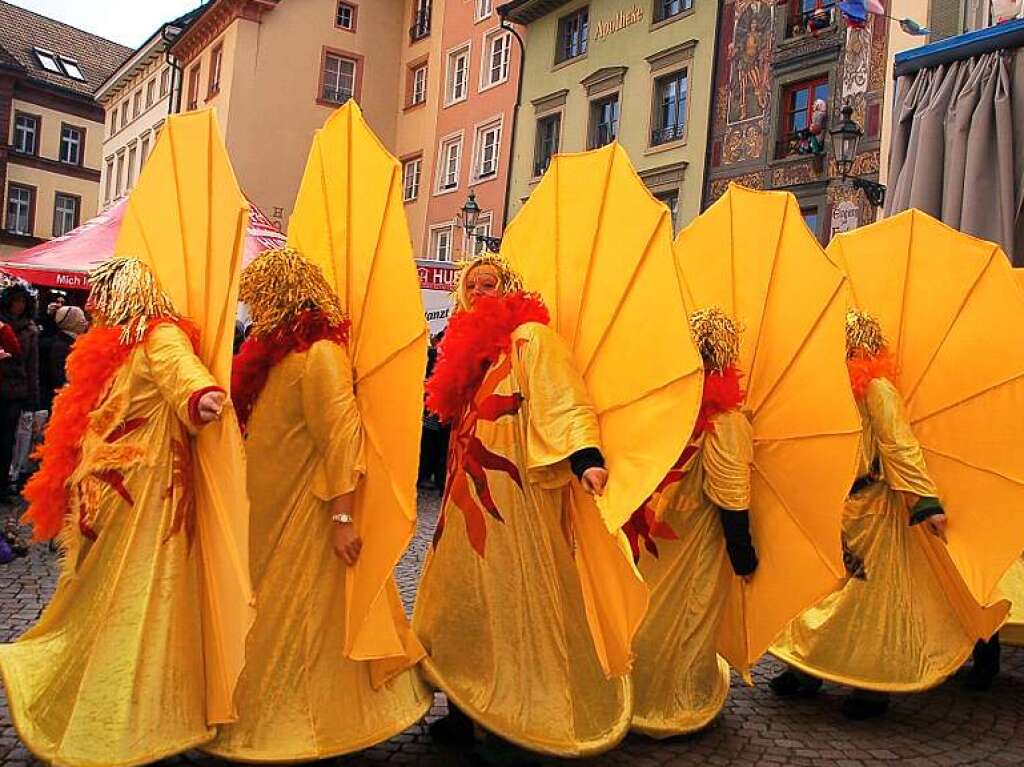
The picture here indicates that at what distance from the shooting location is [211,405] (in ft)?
9.75

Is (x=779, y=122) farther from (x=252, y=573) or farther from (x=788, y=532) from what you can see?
(x=252, y=573)

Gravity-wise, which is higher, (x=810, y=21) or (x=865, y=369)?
(x=810, y=21)

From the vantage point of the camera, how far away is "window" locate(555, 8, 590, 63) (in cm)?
2120

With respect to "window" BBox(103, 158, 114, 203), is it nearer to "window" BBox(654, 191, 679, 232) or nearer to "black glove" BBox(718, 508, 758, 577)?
"window" BBox(654, 191, 679, 232)

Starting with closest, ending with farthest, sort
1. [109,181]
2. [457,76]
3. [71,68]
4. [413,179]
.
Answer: [457,76] < [413,179] < [109,181] < [71,68]

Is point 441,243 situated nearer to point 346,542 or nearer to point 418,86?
point 418,86

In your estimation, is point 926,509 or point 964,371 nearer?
point 926,509

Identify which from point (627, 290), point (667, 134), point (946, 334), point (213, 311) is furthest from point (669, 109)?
point (213, 311)

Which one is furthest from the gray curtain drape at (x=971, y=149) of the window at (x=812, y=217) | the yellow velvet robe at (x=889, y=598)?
the window at (x=812, y=217)

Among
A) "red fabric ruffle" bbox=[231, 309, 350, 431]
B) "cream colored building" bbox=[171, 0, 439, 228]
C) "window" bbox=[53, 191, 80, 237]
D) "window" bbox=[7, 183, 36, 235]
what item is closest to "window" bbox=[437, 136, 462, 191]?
"cream colored building" bbox=[171, 0, 439, 228]

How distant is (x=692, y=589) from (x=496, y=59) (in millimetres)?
21907

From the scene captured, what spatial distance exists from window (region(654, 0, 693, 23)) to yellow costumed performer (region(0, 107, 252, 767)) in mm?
16679

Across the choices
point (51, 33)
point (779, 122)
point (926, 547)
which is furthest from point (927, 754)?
point (51, 33)

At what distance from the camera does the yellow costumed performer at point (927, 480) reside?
4488mm
